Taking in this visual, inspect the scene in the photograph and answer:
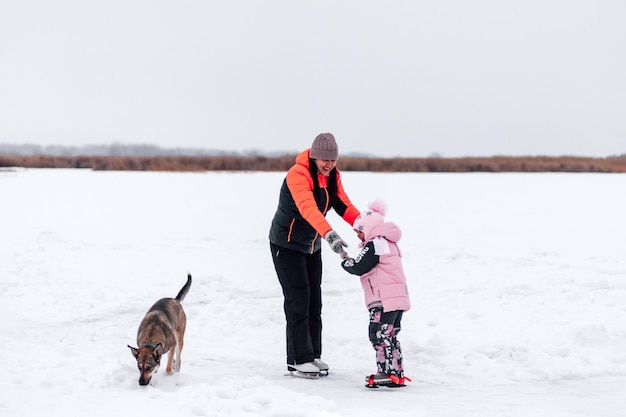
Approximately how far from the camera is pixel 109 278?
1127 cm

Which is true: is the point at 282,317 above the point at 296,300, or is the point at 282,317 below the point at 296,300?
below

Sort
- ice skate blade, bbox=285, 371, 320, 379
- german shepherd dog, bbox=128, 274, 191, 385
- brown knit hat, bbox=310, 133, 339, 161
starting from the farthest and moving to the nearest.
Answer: ice skate blade, bbox=285, 371, 320, 379
brown knit hat, bbox=310, 133, 339, 161
german shepherd dog, bbox=128, 274, 191, 385

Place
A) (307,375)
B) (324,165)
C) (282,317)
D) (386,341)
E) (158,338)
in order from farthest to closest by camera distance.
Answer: (282,317) < (307,375) < (324,165) < (386,341) < (158,338)

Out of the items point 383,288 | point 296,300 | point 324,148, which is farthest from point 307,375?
point 324,148

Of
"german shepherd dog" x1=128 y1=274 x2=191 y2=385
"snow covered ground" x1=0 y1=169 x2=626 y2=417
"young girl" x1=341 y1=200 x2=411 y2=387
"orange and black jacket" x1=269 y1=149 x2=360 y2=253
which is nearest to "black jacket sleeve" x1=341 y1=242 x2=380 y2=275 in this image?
"young girl" x1=341 y1=200 x2=411 y2=387

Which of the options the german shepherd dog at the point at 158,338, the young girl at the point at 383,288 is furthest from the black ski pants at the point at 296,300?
the german shepherd dog at the point at 158,338

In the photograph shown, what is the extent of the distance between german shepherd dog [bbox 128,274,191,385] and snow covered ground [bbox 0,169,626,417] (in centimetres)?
16

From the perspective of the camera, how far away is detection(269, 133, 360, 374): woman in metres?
5.91

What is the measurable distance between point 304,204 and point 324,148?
0.52 metres

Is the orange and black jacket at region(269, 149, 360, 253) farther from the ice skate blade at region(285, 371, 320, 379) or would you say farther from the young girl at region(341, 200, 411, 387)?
the ice skate blade at region(285, 371, 320, 379)

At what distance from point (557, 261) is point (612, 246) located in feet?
8.42

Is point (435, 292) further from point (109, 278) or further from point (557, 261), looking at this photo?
point (109, 278)

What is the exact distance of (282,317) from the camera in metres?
8.87

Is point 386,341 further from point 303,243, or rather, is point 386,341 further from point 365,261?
point 303,243
